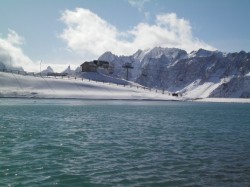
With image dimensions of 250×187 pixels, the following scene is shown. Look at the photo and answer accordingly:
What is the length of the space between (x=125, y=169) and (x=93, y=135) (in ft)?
55.5

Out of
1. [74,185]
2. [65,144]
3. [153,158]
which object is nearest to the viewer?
[74,185]

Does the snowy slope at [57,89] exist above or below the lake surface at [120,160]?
above

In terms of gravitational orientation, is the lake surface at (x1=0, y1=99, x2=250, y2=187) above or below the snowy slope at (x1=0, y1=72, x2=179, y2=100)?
below

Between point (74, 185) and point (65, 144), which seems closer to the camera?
point (74, 185)

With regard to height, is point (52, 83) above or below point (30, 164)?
above

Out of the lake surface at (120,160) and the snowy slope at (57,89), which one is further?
the snowy slope at (57,89)

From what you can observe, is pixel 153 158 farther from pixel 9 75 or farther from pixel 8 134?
pixel 9 75

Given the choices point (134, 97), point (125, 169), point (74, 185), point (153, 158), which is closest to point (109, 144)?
point (153, 158)

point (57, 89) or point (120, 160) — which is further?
point (57, 89)

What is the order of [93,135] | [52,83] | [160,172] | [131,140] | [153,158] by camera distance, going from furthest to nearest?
[52,83] → [93,135] → [131,140] → [153,158] → [160,172]

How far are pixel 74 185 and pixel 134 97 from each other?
148959mm

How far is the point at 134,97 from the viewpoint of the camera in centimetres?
16788

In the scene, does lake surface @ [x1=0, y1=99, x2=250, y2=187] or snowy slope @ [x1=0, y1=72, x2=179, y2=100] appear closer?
lake surface @ [x1=0, y1=99, x2=250, y2=187]

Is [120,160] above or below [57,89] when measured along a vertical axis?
below
